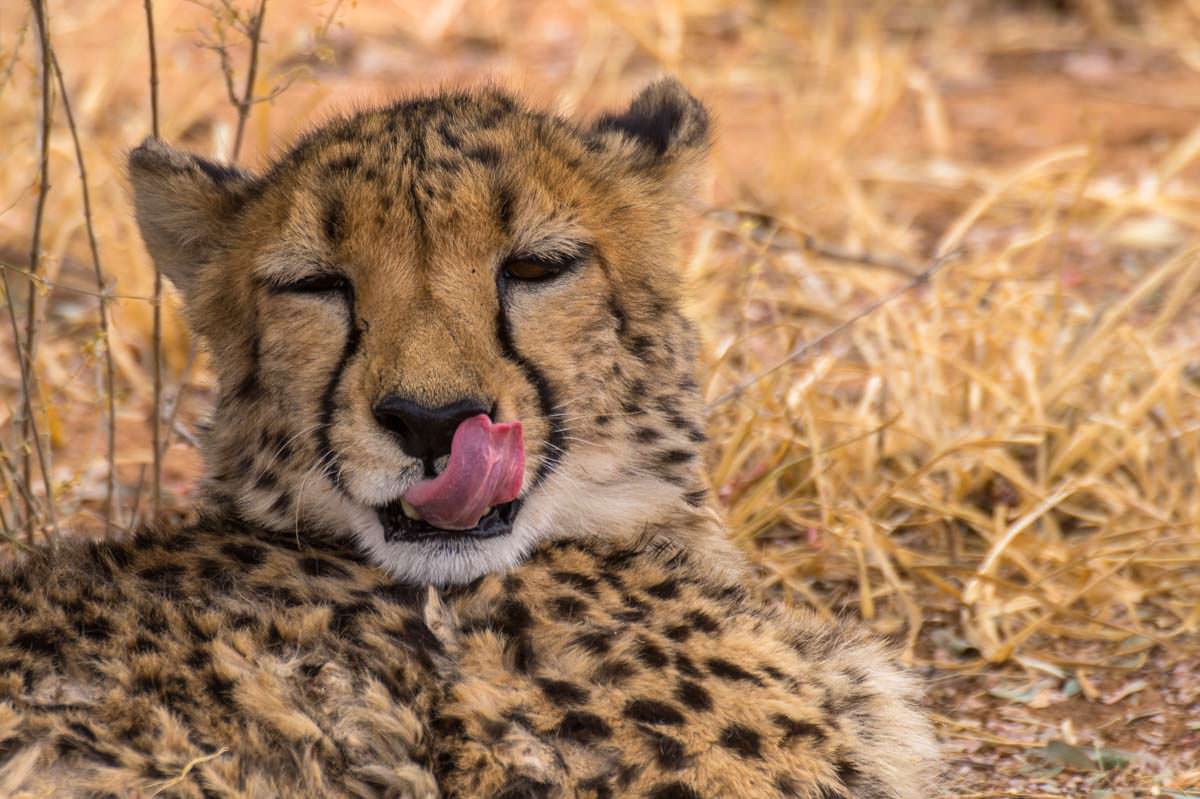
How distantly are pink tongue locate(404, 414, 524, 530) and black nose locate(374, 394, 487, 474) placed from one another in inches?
0.6

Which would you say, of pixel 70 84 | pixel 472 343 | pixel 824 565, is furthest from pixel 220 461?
pixel 70 84

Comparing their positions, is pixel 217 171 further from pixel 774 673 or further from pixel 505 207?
pixel 774 673

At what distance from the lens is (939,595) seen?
12.6ft

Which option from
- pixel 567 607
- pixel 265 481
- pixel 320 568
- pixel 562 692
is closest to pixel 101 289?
pixel 265 481

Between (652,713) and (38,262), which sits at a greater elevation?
(38,262)

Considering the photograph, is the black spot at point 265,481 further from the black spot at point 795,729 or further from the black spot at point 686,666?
the black spot at point 795,729

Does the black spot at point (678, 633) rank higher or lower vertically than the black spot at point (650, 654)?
higher

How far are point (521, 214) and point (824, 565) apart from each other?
5.04ft

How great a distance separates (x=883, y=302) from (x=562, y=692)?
1978mm

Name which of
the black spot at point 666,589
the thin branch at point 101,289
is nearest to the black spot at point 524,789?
the black spot at point 666,589

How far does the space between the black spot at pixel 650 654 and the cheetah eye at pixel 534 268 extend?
2.03ft

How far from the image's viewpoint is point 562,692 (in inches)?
96.0

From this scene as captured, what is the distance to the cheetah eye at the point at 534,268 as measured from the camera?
270 cm

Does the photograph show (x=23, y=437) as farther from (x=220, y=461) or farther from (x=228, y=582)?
(x=228, y=582)
